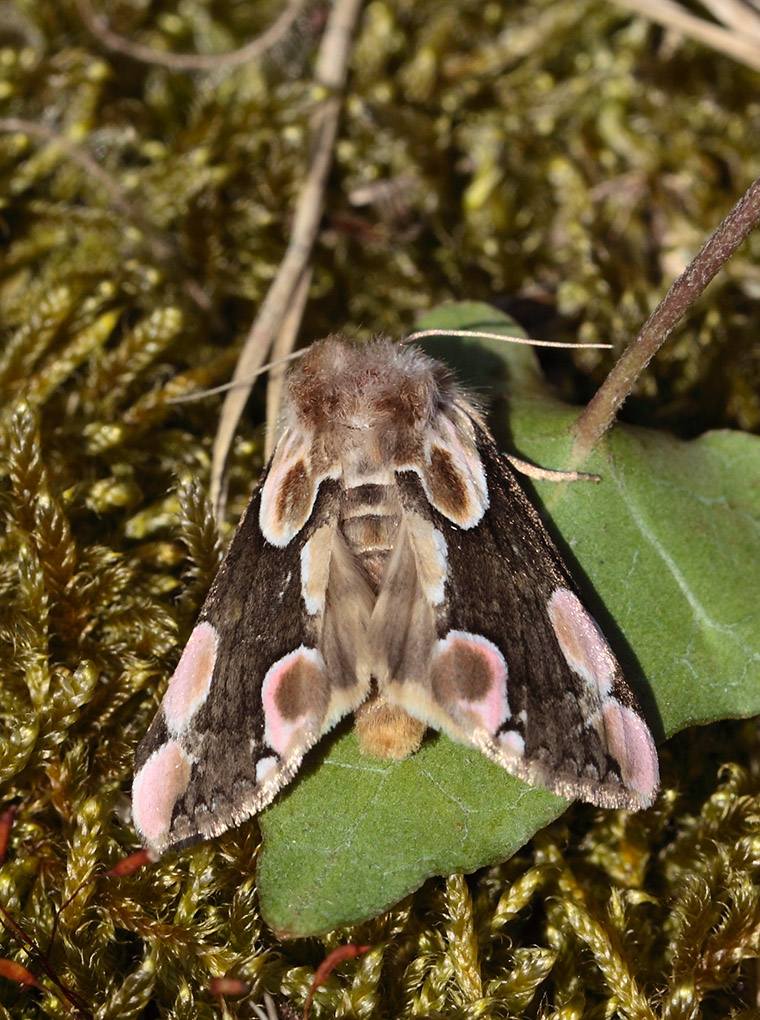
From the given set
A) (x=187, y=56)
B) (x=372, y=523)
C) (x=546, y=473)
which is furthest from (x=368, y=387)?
(x=187, y=56)

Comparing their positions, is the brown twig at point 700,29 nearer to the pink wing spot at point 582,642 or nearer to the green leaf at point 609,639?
the green leaf at point 609,639

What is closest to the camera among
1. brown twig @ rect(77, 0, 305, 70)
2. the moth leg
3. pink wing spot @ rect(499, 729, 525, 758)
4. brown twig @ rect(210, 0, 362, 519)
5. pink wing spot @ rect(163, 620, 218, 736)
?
pink wing spot @ rect(499, 729, 525, 758)

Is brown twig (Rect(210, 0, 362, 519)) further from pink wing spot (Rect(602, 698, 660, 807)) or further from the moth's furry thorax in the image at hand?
pink wing spot (Rect(602, 698, 660, 807))

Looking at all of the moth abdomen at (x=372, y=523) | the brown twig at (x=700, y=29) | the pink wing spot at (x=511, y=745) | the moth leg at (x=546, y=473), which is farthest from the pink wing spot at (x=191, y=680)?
the brown twig at (x=700, y=29)

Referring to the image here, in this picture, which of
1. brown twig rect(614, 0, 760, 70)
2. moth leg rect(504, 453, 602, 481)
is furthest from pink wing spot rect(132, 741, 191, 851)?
brown twig rect(614, 0, 760, 70)

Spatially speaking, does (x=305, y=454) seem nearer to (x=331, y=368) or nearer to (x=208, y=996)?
(x=331, y=368)

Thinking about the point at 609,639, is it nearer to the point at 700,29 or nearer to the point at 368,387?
the point at 368,387

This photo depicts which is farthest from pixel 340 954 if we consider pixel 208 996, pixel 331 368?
pixel 331 368
